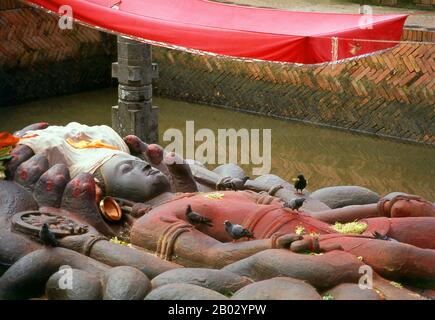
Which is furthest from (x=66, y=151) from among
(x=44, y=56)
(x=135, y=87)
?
(x=44, y=56)

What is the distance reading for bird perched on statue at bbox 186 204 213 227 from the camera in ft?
20.9

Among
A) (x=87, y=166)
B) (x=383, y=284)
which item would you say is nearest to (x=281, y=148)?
(x=87, y=166)

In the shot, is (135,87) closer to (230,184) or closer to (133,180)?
(230,184)

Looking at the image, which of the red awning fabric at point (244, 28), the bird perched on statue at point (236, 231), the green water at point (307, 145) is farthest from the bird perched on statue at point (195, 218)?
the green water at point (307, 145)

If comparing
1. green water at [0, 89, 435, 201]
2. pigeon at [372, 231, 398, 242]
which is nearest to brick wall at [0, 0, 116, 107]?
green water at [0, 89, 435, 201]

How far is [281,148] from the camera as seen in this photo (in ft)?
37.7

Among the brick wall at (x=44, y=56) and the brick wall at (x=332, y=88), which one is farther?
the brick wall at (x=44, y=56)

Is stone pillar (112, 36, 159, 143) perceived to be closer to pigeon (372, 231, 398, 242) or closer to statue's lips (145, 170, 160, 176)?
statue's lips (145, 170, 160, 176)

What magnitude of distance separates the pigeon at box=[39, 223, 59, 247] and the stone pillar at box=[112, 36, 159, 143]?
3448 mm

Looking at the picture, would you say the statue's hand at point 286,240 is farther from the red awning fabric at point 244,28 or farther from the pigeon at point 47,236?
the red awning fabric at point 244,28

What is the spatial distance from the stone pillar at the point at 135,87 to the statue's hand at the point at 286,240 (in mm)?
3783

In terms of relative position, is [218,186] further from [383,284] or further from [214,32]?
[383,284]

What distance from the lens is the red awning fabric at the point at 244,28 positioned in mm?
7340

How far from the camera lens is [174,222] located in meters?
6.34
